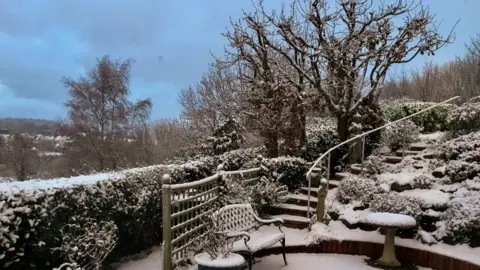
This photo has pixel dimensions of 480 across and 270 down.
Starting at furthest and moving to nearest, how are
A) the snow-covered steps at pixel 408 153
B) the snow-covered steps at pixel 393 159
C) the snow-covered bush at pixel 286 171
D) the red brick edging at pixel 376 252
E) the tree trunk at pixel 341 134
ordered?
1. the tree trunk at pixel 341 134
2. the snow-covered steps at pixel 408 153
3. the snow-covered steps at pixel 393 159
4. the snow-covered bush at pixel 286 171
5. the red brick edging at pixel 376 252

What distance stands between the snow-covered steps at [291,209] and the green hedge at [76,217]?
80.4 inches

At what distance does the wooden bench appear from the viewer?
4793mm

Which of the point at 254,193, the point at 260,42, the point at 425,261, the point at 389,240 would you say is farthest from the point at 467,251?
the point at 260,42

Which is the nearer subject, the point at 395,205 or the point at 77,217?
the point at 77,217

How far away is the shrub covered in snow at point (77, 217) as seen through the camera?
3.90 m

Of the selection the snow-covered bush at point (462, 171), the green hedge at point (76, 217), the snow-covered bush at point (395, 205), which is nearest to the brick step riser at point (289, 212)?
the snow-covered bush at point (395, 205)

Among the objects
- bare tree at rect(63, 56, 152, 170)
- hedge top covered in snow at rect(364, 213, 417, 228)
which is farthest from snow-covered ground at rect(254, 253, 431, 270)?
bare tree at rect(63, 56, 152, 170)

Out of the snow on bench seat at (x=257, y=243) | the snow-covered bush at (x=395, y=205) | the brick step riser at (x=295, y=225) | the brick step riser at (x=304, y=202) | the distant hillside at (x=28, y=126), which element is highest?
the distant hillside at (x=28, y=126)

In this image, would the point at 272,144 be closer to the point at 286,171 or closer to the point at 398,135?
the point at 286,171

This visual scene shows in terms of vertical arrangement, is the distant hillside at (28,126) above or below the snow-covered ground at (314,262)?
above

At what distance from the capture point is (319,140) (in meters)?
10.6

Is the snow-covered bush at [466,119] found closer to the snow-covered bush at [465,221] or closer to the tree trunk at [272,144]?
the snow-covered bush at [465,221]

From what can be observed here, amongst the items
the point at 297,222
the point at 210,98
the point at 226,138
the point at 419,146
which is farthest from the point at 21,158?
the point at 419,146

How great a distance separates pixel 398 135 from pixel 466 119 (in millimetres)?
1462
